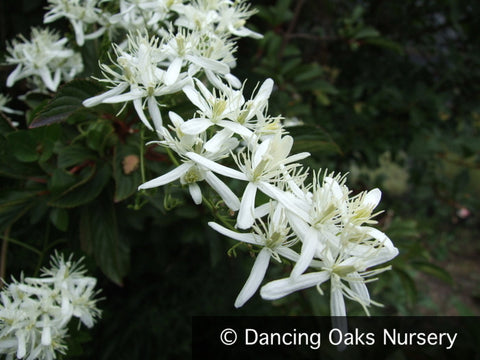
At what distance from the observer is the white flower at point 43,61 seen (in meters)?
0.91

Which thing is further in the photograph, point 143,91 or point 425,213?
point 425,213

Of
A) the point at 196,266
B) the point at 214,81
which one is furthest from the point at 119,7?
the point at 196,266

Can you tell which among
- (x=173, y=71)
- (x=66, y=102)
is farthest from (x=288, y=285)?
(x=66, y=102)

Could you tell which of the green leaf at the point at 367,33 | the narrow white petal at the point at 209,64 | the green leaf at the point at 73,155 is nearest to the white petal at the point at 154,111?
the narrow white petal at the point at 209,64

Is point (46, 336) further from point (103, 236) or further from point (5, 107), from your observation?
point (5, 107)

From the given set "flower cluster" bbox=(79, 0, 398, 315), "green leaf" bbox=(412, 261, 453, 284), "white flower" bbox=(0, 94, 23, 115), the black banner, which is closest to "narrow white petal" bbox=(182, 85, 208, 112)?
"flower cluster" bbox=(79, 0, 398, 315)

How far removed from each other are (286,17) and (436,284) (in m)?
2.80

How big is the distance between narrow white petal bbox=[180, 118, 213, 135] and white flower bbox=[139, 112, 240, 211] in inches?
0.5

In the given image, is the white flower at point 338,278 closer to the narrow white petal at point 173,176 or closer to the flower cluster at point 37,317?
the narrow white petal at point 173,176

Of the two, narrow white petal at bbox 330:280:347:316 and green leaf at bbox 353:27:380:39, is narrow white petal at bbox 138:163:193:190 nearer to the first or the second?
narrow white petal at bbox 330:280:347:316

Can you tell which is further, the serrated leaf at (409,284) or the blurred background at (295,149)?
the serrated leaf at (409,284)

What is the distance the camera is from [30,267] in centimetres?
107

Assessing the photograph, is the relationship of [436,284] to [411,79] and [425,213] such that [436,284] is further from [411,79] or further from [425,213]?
[411,79]

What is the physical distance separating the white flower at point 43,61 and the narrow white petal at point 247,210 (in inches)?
23.8
